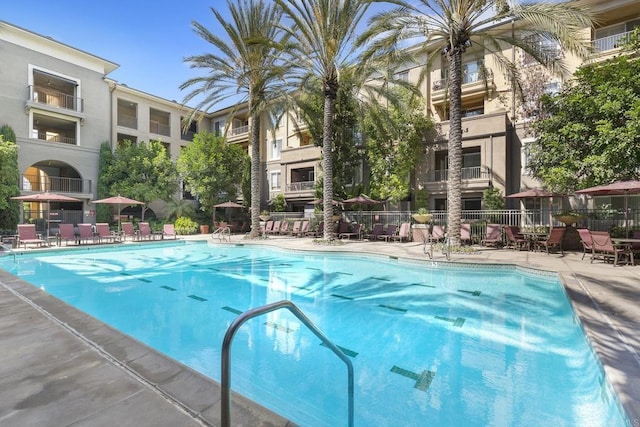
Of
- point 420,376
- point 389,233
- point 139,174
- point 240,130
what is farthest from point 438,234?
point 240,130

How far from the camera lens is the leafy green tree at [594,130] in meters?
11.8

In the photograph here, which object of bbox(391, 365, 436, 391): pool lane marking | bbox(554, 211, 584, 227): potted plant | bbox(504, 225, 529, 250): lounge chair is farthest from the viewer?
bbox(554, 211, 584, 227): potted plant

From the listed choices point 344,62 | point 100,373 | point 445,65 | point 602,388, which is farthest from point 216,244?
point 445,65

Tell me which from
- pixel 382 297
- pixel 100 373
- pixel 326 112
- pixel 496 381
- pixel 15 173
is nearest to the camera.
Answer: pixel 100 373

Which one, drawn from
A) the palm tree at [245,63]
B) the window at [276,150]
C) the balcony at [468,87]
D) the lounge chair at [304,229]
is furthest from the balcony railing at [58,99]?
the balcony at [468,87]

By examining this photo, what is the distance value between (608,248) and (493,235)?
5.17 metres

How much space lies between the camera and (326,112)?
17.0 metres

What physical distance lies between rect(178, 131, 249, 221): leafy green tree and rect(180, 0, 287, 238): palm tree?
595 centimetres

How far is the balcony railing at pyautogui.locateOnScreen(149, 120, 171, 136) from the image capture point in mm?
32531

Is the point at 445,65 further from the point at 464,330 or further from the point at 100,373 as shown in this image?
the point at 100,373

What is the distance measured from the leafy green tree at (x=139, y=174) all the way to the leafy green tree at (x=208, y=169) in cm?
153

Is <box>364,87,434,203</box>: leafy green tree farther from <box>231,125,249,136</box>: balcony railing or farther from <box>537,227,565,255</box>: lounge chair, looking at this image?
<box>231,125,249,136</box>: balcony railing

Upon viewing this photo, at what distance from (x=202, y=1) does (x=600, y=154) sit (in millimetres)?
18180

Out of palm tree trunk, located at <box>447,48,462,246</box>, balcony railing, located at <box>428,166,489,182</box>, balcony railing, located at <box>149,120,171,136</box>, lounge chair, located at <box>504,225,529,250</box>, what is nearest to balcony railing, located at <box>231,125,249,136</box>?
balcony railing, located at <box>149,120,171,136</box>
